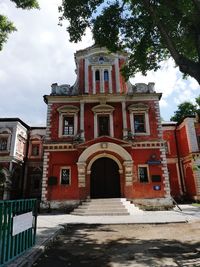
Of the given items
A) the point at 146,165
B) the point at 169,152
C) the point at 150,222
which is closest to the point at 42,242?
the point at 150,222

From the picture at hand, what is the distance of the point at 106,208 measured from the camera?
15820 mm

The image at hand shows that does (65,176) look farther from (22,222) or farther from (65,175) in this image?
(22,222)

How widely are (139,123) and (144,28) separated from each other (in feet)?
33.8

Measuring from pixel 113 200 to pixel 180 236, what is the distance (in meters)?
8.52

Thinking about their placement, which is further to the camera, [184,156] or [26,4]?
[184,156]

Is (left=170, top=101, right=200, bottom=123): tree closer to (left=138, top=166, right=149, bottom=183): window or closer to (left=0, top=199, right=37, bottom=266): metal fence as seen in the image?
(left=138, top=166, right=149, bottom=183): window

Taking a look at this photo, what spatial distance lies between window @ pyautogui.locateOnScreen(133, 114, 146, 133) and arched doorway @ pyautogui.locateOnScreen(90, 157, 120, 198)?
3.69m

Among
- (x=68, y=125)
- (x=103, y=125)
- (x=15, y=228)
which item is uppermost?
(x=68, y=125)

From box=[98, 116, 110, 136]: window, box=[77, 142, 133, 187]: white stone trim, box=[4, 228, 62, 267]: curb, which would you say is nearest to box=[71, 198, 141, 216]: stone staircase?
box=[77, 142, 133, 187]: white stone trim

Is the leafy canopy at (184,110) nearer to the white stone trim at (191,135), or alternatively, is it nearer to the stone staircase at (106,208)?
the white stone trim at (191,135)

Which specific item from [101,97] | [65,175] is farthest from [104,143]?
[101,97]

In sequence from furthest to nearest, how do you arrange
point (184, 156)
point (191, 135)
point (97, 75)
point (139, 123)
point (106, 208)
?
point (184, 156) < point (191, 135) < point (97, 75) < point (139, 123) < point (106, 208)

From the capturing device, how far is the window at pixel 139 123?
20.2 metres

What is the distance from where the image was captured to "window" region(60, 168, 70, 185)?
1874 centimetres
